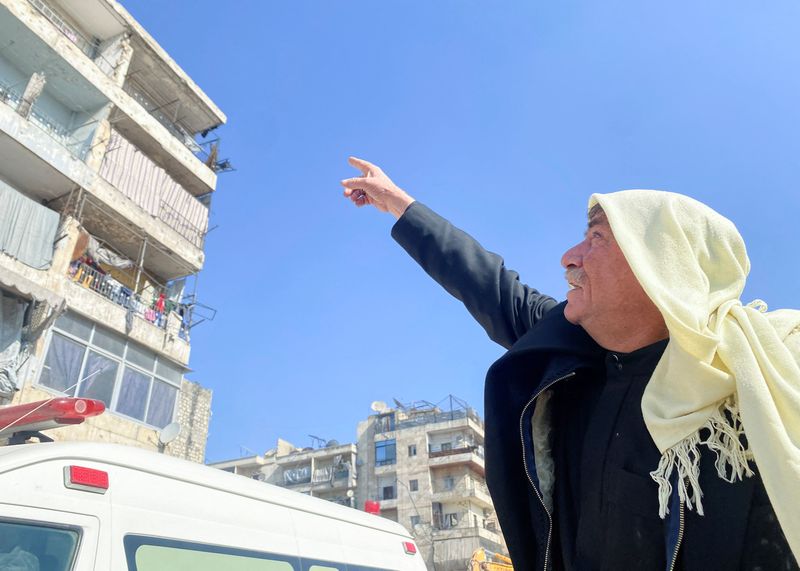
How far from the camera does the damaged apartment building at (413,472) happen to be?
42062mm

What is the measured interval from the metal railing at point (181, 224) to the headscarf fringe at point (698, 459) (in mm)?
16764

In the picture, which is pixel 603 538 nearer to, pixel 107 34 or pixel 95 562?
pixel 95 562

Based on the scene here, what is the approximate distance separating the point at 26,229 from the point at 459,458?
3592cm

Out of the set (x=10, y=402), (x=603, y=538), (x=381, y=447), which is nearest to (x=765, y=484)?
(x=603, y=538)

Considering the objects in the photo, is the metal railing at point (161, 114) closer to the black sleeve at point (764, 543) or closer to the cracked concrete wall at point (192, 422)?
the cracked concrete wall at point (192, 422)

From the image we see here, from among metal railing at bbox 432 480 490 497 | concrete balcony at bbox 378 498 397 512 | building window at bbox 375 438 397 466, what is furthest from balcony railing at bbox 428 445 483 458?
concrete balcony at bbox 378 498 397 512

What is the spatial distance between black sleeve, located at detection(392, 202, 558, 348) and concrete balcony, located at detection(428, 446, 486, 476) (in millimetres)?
42837

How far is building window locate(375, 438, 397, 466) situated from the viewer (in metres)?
46.9

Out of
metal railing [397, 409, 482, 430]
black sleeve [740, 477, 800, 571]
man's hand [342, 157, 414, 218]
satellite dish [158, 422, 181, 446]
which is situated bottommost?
black sleeve [740, 477, 800, 571]

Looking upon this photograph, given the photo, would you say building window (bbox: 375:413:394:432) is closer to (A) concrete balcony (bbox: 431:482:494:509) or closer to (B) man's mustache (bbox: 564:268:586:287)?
(A) concrete balcony (bbox: 431:482:494:509)

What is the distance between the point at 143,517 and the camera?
9.35 feet

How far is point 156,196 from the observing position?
1623cm

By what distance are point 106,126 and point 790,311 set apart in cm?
1709

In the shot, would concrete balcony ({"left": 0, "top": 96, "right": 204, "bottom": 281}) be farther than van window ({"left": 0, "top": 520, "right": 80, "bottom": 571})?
Yes
